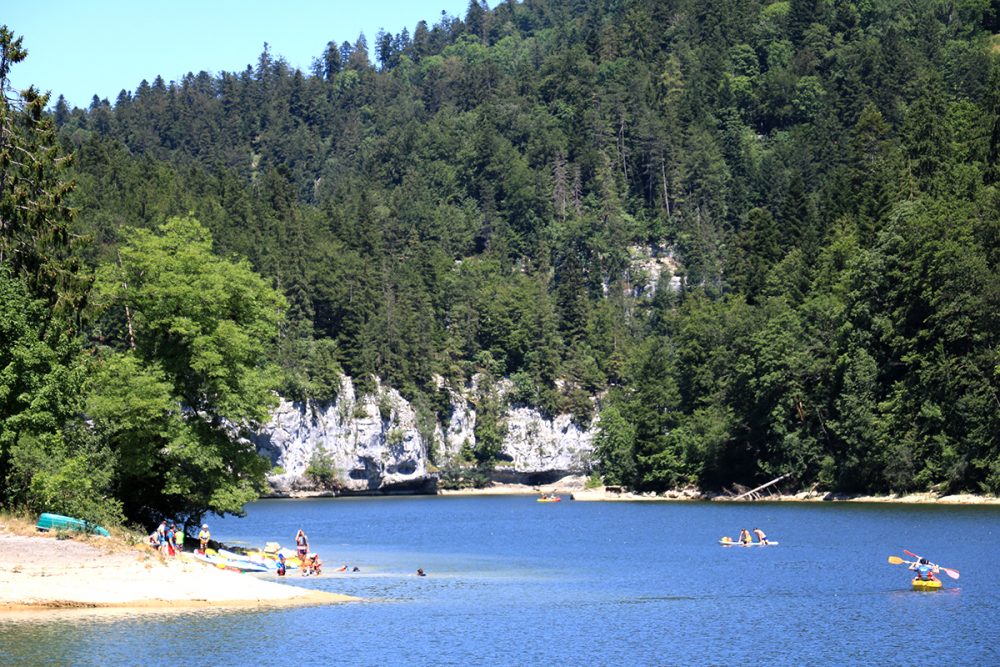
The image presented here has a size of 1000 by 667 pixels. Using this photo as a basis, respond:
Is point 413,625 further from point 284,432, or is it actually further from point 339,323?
point 339,323

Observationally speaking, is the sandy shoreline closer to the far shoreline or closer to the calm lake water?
the far shoreline

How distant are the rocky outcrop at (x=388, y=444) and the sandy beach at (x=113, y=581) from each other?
3760 inches

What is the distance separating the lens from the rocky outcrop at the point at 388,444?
152 metres

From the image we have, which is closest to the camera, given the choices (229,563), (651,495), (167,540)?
(167,540)

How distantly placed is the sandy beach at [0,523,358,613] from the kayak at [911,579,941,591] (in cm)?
2109

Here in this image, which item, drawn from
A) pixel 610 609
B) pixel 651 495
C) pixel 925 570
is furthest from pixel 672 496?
pixel 610 609

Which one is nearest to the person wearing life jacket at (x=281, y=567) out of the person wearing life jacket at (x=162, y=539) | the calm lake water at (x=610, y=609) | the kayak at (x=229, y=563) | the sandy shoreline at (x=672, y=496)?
the kayak at (x=229, y=563)

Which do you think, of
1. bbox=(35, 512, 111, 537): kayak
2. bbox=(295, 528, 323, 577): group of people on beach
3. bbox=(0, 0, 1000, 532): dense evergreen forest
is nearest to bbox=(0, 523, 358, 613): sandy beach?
bbox=(35, 512, 111, 537): kayak

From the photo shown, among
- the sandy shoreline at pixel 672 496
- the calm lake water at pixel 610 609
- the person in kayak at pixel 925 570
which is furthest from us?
the sandy shoreline at pixel 672 496

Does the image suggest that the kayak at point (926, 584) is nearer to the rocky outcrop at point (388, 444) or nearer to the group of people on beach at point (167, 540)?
the group of people on beach at point (167, 540)

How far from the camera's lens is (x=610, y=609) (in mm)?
47812

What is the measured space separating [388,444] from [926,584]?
110m

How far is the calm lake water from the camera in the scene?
38.4 meters

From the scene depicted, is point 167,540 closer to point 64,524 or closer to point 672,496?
point 64,524
